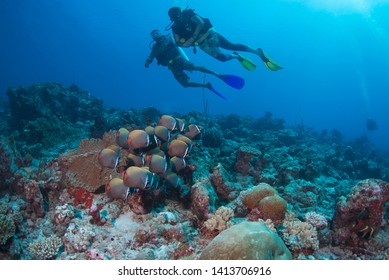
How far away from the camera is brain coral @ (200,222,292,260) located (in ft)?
10.3

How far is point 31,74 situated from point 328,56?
451ft

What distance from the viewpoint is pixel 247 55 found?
371ft

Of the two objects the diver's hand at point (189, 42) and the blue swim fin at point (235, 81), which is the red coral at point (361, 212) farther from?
the diver's hand at point (189, 42)

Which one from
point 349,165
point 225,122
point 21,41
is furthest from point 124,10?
point 349,165

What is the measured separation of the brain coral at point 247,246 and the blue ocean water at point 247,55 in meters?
70.8

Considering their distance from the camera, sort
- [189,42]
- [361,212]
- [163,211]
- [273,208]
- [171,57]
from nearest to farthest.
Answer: [361,212]
[273,208]
[163,211]
[189,42]
[171,57]

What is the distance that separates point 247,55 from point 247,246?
118 metres

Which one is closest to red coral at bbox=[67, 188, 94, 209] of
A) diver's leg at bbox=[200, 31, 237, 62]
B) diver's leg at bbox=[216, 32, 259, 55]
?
diver's leg at bbox=[200, 31, 237, 62]

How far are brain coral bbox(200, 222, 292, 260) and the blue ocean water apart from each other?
2787 inches

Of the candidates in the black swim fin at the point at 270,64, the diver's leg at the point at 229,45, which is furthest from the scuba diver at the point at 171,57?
the black swim fin at the point at 270,64

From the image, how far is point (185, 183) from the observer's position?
231 inches

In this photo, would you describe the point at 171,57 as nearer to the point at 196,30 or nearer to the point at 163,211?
the point at 196,30

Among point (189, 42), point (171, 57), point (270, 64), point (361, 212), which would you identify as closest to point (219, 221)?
point (361, 212)

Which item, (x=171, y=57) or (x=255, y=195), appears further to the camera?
(x=171, y=57)
